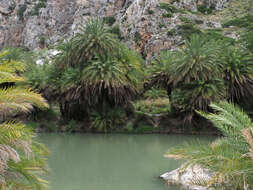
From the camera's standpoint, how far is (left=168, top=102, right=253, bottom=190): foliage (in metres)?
5.65

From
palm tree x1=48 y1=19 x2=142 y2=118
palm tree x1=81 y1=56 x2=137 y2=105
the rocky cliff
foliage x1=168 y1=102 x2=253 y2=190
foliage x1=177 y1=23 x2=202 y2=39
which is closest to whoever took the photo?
foliage x1=168 y1=102 x2=253 y2=190

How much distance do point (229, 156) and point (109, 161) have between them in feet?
31.8

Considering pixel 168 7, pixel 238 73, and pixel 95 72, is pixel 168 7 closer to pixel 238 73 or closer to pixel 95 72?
pixel 238 73

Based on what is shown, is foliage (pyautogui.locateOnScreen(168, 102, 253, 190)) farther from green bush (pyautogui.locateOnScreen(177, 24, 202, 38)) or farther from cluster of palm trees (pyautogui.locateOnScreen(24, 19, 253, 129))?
green bush (pyautogui.locateOnScreen(177, 24, 202, 38))

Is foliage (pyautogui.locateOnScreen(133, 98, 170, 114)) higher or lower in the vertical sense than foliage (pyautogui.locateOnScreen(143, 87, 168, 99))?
lower

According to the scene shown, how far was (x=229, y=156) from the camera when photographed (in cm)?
604

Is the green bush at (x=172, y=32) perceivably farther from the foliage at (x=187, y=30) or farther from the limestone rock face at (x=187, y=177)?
the limestone rock face at (x=187, y=177)

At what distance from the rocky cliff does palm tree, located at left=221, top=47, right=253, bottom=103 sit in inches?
905

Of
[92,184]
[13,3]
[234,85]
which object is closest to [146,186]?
[92,184]

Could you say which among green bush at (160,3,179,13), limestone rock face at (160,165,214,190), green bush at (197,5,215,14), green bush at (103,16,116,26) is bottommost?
limestone rock face at (160,165,214,190)

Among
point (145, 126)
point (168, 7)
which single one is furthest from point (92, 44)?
point (168, 7)

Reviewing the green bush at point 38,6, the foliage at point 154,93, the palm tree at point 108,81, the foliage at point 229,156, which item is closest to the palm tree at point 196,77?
the palm tree at point 108,81

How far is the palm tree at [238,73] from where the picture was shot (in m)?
23.7

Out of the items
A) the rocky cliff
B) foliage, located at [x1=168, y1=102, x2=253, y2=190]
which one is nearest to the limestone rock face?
foliage, located at [x1=168, y1=102, x2=253, y2=190]
